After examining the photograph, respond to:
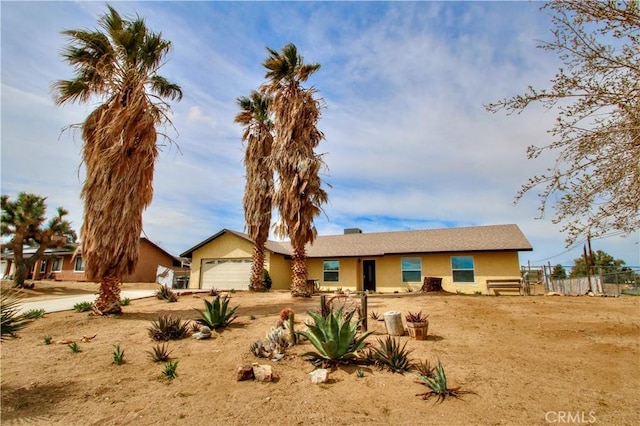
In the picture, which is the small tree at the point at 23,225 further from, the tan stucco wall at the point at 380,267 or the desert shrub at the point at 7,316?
the desert shrub at the point at 7,316

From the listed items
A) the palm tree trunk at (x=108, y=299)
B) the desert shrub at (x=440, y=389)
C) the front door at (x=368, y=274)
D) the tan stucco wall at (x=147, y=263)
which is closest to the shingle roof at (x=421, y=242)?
the front door at (x=368, y=274)

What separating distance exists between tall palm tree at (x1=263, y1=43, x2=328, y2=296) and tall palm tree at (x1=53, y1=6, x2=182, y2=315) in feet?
20.4

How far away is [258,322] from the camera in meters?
9.77

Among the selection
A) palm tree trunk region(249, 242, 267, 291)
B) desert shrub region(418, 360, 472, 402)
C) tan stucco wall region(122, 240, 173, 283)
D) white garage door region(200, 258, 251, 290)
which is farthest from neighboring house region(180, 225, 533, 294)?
desert shrub region(418, 360, 472, 402)

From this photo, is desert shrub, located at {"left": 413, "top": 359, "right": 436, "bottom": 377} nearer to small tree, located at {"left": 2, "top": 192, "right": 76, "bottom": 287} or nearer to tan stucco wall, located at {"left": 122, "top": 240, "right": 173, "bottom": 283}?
small tree, located at {"left": 2, "top": 192, "right": 76, "bottom": 287}

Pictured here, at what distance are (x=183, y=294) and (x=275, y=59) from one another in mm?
13534

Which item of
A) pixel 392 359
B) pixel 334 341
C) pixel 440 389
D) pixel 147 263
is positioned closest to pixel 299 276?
pixel 334 341

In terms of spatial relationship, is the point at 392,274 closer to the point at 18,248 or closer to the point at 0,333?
the point at 0,333

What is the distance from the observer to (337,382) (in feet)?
18.0

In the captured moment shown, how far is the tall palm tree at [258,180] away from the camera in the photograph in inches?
785

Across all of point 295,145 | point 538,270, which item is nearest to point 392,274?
point 538,270

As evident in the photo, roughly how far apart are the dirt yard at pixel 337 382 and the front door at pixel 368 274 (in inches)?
601

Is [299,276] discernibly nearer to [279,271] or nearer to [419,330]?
[279,271]

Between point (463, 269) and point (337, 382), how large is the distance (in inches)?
687
